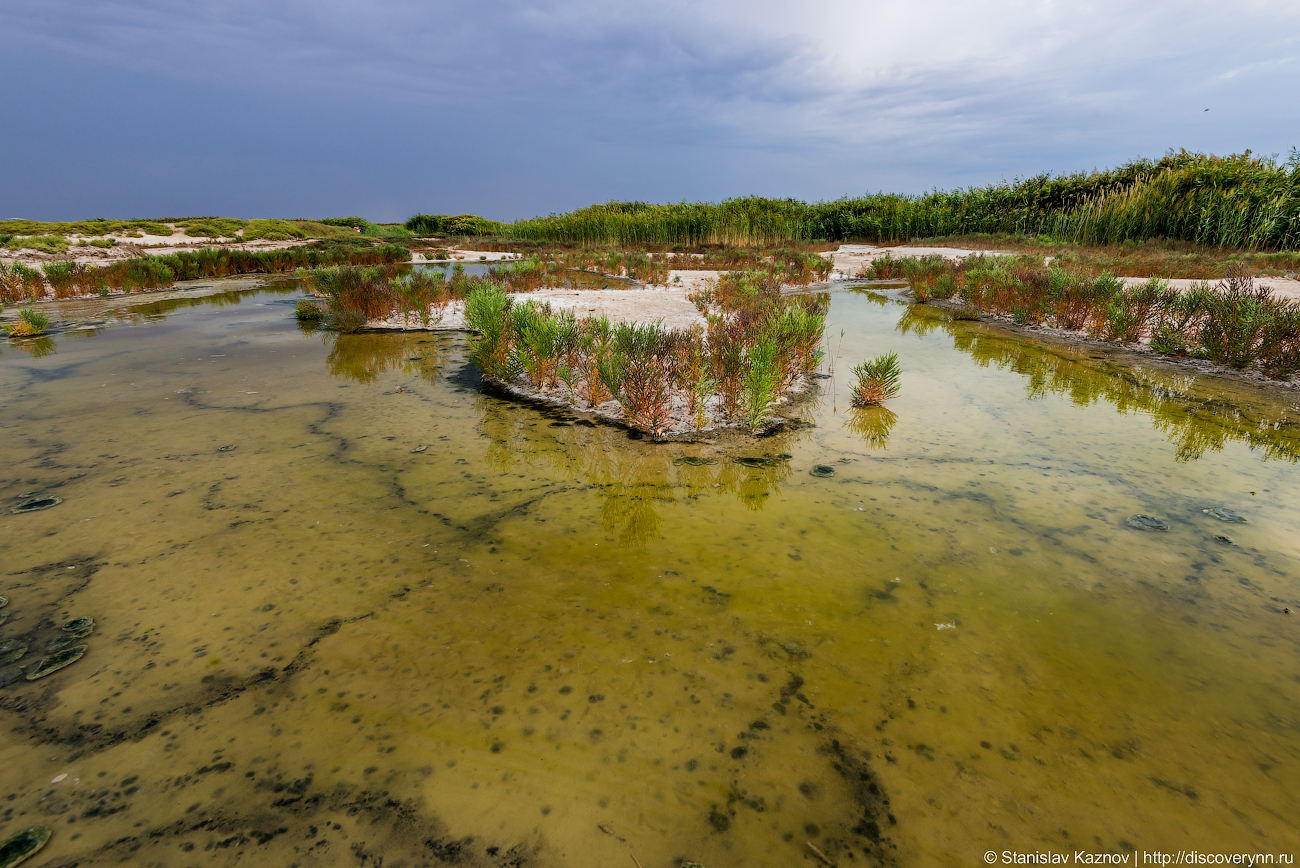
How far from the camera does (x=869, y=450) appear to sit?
15.3 feet

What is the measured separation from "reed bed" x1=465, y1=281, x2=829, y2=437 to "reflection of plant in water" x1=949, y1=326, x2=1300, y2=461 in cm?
302

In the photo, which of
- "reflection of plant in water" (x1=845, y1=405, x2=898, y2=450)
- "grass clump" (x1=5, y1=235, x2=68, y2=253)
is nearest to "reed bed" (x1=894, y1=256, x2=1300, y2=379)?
"reflection of plant in water" (x1=845, y1=405, x2=898, y2=450)

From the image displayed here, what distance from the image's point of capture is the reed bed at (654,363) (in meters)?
5.13

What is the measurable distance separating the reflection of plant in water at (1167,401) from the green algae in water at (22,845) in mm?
7002

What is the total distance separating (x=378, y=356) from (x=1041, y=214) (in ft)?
92.3

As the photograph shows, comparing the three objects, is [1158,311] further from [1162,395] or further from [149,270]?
[149,270]

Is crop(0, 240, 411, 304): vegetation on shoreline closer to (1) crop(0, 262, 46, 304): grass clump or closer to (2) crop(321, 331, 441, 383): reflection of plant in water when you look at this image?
(1) crop(0, 262, 46, 304): grass clump

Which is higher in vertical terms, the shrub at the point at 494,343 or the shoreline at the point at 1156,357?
the shrub at the point at 494,343

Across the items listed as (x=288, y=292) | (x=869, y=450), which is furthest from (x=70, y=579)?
(x=288, y=292)

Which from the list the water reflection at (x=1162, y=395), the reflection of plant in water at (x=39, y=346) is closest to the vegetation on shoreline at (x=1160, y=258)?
the water reflection at (x=1162, y=395)

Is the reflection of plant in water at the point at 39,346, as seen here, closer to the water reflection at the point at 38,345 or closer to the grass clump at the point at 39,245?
the water reflection at the point at 38,345

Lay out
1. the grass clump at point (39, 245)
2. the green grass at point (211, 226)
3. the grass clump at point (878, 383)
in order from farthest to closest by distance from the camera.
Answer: the green grass at point (211, 226)
the grass clump at point (39, 245)
the grass clump at point (878, 383)

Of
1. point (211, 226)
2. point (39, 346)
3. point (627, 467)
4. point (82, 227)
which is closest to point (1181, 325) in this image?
point (627, 467)

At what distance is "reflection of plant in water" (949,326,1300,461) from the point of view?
4.73m
